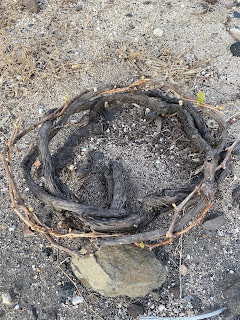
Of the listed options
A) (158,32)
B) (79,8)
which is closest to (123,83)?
(158,32)

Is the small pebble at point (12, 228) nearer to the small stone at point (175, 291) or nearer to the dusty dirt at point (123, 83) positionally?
the dusty dirt at point (123, 83)

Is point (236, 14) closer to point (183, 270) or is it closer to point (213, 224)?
point (213, 224)

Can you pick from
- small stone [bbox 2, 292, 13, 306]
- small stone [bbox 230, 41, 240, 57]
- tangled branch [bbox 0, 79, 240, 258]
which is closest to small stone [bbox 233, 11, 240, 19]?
small stone [bbox 230, 41, 240, 57]

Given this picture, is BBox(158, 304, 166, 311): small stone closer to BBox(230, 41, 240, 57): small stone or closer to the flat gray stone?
the flat gray stone

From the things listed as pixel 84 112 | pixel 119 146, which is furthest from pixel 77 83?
pixel 119 146

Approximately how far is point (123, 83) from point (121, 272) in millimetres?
1618

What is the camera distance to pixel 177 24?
3.38 m

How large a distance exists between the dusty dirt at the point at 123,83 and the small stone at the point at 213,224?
34 mm

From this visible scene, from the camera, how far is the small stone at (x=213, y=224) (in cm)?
236

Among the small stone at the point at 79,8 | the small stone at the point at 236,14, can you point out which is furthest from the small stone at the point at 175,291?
the small stone at the point at 79,8

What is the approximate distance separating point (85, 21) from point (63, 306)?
101 inches

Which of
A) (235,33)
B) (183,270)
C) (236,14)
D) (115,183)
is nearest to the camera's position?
(183,270)

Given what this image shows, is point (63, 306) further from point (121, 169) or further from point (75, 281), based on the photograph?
point (121, 169)

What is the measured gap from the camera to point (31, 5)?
3.48 metres
